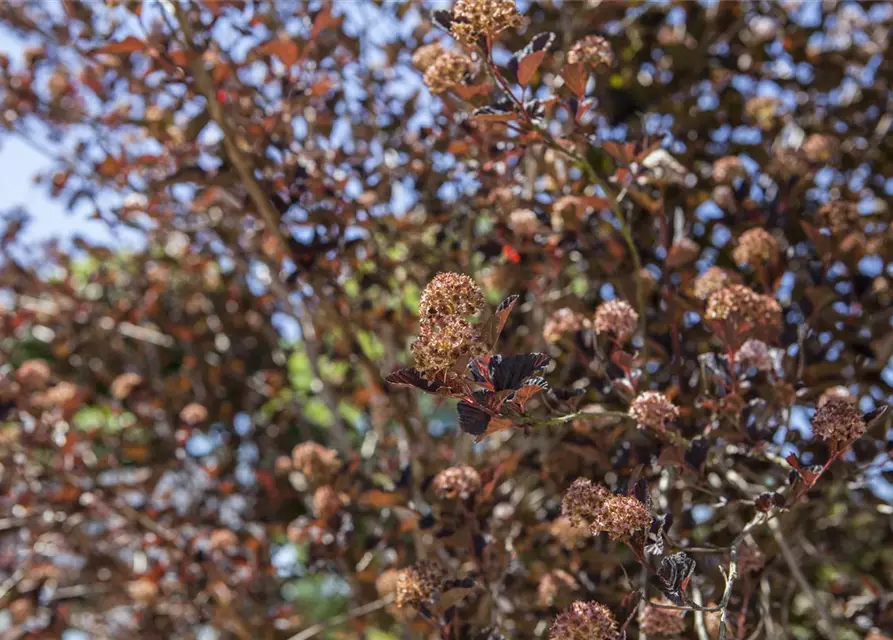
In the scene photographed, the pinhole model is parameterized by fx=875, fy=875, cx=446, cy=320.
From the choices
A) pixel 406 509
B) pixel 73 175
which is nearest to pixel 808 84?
pixel 406 509

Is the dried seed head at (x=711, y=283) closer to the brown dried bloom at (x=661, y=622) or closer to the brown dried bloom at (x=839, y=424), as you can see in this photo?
the brown dried bloom at (x=839, y=424)

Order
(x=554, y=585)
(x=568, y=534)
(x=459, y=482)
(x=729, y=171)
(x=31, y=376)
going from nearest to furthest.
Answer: (x=459, y=482), (x=554, y=585), (x=568, y=534), (x=729, y=171), (x=31, y=376)

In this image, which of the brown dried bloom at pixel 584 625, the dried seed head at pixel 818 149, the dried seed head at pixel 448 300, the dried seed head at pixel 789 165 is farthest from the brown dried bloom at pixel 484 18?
the dried seed head at pixel 818 149

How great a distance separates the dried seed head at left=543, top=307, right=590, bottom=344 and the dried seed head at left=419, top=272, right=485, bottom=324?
74 cm

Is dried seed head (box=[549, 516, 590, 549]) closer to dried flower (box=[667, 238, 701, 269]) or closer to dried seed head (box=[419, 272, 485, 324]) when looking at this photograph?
dried flower (box=[667, 238, 701, 269])

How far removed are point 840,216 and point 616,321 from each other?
2.56 ft

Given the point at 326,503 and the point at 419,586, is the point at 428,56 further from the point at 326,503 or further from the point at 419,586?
the point at 419,586

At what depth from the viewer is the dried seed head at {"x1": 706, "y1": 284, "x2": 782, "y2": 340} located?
5.85 ft

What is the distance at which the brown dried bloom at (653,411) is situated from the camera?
5.45 ft

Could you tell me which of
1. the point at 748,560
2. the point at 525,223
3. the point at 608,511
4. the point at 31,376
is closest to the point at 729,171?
the point at 525,223

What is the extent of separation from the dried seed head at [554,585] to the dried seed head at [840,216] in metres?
1.10

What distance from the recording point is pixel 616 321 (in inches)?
72.3

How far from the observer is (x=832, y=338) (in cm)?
230

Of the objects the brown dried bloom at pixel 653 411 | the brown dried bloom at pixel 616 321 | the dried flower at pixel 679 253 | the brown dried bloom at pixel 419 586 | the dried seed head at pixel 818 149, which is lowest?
the brown dried bloom at pixel 419 586
